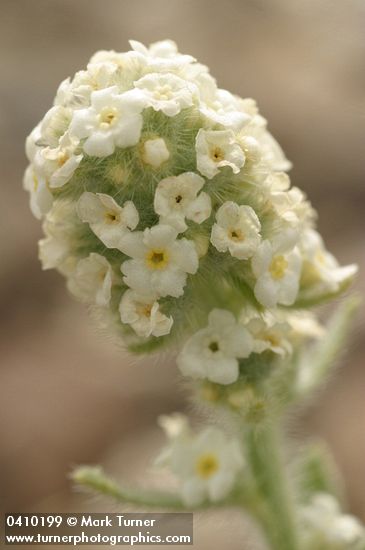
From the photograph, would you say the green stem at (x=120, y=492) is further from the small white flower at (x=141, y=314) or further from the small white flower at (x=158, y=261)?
the small white flower at (x=158, y=261)

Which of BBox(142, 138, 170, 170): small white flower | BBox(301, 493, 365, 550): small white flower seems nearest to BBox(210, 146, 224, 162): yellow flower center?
BBox(142, 138, 170, 170): small white flower

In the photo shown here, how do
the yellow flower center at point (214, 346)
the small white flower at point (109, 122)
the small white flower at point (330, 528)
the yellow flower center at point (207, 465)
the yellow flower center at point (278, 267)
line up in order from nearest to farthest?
the small white flower at point (109, 122) → the yellow flower center at point (278, 267) → the yellow flower center at point (214, 346) → the yellow flower center at point (207, 465) → the small white flower at point (330, 528)

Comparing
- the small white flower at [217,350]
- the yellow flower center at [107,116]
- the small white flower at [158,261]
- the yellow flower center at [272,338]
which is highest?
the yellow flower center at [107,116]

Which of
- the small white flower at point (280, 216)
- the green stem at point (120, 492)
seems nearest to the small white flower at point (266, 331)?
the small white flower at point (280, 216)

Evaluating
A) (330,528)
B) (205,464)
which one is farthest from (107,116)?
(330,528)

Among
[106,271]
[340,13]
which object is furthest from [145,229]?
[340,13]

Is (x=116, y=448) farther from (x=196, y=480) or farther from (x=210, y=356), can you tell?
(x=210, y=356)

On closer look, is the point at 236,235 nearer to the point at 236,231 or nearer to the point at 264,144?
the point at 236,231

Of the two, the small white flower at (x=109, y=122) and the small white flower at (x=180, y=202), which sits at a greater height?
the small white flower at (x=109, y=122)
